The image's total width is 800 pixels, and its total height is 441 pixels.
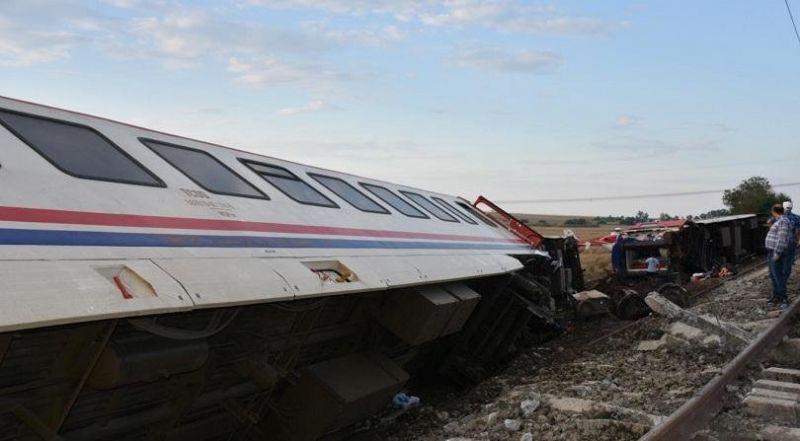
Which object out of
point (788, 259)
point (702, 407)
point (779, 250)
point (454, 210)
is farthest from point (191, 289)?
point (788, 259)

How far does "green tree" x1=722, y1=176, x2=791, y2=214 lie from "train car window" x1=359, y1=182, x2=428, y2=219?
225ft

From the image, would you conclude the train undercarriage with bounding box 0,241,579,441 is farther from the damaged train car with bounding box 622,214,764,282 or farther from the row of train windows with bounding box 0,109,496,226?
the damaged train car with bounding box 622,214,764,282

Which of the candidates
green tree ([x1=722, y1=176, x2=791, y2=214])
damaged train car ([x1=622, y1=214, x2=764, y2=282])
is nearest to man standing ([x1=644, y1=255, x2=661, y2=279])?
damaged train car ([x1=622, y1=214, x2=764, y2=282])

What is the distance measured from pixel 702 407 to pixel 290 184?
4.07 m

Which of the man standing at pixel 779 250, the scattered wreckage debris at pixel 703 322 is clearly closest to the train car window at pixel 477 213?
the scattered wreckage debris at pixel 703 322

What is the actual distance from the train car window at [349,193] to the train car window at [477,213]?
4.28 meters

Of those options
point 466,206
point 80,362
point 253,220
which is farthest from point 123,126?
point 466,206

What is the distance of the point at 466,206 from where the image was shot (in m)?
12.4

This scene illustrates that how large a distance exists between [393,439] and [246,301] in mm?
3432

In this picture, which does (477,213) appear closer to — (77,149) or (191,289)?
(77,149)

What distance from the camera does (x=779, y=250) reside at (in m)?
10.9

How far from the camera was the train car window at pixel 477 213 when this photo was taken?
12.1 metres

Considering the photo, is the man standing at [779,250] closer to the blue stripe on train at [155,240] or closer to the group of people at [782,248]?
the group of people at [782,248]

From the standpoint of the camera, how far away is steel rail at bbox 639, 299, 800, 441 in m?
4.52
